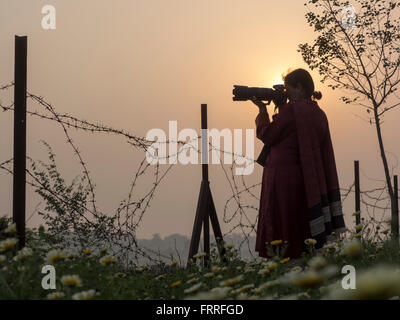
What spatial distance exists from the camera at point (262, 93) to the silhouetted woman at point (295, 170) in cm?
10

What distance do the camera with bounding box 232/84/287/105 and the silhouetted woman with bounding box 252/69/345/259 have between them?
0.32 feet

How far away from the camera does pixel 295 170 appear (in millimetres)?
5301

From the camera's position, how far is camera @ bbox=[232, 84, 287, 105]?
5.50 metres

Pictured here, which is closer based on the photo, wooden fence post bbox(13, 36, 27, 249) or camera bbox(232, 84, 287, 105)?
wooden fence post bbox(13, 36, 27, 249)

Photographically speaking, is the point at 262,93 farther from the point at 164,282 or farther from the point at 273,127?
the point at 164,282

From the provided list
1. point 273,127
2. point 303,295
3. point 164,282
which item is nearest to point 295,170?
point 273,127

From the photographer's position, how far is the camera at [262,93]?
18.1ft

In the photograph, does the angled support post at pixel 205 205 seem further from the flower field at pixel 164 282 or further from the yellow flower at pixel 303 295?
the yellow flower at pixel 303 295

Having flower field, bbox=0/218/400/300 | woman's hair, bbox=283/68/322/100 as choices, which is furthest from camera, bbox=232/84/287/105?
flower field, bbox=0/218/400/300

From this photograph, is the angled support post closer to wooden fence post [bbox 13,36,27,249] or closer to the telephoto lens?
the telephoto lens
